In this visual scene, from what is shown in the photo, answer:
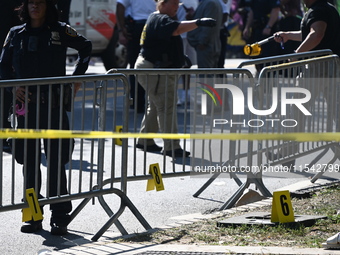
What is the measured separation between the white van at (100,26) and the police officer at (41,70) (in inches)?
414

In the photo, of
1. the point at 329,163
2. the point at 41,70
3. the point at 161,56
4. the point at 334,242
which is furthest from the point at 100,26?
the point at 334,242

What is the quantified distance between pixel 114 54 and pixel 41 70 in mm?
12289

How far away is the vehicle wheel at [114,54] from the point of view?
1834 cm

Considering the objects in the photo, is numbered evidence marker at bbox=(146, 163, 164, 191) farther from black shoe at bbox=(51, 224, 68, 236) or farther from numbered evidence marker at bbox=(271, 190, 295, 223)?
numbered evidence marker at bbox=(271, 190, 295, 223)

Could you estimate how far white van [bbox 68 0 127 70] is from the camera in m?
17.2

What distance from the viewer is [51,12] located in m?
6.36

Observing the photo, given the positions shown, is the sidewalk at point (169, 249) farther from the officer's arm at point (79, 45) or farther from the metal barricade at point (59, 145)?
the officer's arm at point (79, 45)

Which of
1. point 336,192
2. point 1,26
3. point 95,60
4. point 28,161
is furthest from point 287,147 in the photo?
point 95,60

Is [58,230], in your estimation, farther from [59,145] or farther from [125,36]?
[125,36]

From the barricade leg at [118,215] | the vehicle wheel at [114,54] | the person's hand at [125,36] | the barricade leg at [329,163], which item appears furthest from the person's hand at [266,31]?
the barricade leg at [118,215]

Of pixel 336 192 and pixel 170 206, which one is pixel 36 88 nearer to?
pixel 170 206

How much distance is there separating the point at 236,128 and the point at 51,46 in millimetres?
1858

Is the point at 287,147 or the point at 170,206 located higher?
the point at 287,147

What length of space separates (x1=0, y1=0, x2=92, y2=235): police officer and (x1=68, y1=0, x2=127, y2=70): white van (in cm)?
1051
